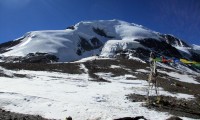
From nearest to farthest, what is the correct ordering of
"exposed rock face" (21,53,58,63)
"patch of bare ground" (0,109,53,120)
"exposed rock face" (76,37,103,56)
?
"patch of bare ground" (0,109,53,120) < "exposed rock face" (21,53,58,63) < "exposed rock face" (76,37,103,56)

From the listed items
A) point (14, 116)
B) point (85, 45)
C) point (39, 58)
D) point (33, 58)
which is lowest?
point (14, 116)

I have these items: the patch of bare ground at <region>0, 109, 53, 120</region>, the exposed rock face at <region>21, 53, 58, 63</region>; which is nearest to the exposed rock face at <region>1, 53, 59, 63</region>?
the exposed rock face at <region>21, 53, 58, 63</region>

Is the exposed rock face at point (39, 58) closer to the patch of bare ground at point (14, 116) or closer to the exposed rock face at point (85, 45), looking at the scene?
the exposed rock face at point (85, 45)

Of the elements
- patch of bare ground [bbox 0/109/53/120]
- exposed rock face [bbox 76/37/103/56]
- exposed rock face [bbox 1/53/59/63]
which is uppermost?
exposed rock face [bbox 76/37/103/56]

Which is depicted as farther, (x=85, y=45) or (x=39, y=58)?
(x=85, y=45)

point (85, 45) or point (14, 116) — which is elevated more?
point (85, 45)

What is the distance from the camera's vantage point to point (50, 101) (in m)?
28.7

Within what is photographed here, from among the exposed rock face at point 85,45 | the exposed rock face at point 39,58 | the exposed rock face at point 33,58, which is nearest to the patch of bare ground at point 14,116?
the exposed rock face at point 33,58

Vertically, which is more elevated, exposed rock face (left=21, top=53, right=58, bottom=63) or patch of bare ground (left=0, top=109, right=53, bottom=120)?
exposed rock face (left=21, top=53, right=58, bottom=63)

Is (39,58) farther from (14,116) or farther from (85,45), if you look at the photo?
(14,116)

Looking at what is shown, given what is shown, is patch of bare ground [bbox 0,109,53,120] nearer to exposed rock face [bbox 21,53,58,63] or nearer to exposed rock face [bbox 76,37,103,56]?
exposed rock face [bbox 21,53,58,63]

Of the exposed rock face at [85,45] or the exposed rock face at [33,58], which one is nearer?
the exposed rock face at [33,58]

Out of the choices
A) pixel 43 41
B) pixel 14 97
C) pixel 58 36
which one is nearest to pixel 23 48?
pixel 43 41

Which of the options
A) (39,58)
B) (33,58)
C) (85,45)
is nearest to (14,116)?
(33,58)
